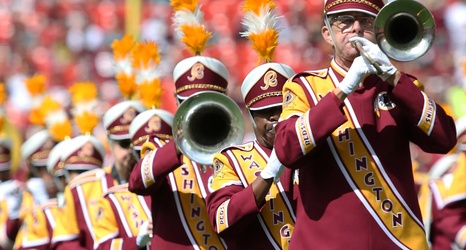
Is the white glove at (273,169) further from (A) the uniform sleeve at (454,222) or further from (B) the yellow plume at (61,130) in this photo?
(B) the yellow plume at (61,130)

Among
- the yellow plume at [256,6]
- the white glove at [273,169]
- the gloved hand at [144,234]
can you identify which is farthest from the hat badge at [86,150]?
the white glove at [273,169]

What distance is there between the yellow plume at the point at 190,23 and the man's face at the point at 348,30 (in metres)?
1.82

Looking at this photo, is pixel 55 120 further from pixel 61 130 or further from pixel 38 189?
pixel 38 189

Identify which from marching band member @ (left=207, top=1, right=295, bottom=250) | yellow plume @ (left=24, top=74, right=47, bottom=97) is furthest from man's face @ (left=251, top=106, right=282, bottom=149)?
yellow plume @ (left=24, top=74, right=47, bottom=97)

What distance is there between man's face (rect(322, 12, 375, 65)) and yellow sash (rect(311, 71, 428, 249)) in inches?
9.7

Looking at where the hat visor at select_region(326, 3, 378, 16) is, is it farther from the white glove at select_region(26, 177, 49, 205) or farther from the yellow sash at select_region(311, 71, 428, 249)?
the white glove at select_region(26, 177, 49, 205)

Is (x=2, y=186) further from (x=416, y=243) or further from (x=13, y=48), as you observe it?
(x=13, y=48)

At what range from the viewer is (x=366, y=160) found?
16.7 ft

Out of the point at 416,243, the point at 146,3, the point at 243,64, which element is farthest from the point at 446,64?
the point at 416,243

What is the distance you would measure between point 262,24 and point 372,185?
153 cm

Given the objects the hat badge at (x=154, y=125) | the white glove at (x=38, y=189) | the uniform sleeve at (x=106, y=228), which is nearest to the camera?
the hat badge at (x=154, y=125)

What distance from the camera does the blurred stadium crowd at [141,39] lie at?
17938mm

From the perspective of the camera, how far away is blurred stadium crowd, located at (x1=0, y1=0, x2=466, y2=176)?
706 inches

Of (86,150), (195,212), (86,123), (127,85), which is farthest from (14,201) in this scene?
(195,212)
